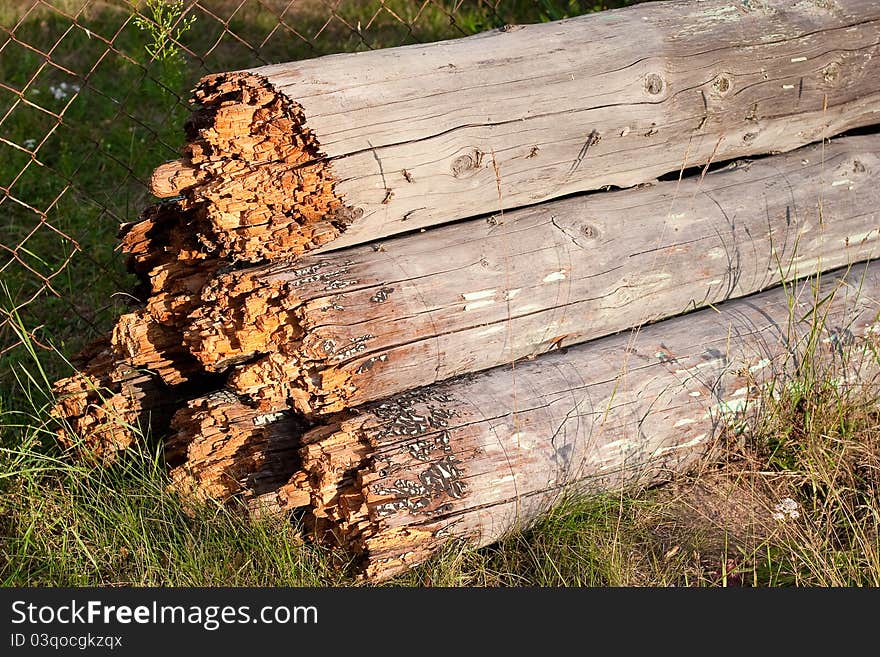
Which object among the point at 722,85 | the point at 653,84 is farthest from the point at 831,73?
the point at 653,84

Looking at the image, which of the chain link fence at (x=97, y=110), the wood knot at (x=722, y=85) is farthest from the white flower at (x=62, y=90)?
the wood knot at (x=722, y=85)

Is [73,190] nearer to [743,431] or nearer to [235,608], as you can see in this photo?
[235,608]

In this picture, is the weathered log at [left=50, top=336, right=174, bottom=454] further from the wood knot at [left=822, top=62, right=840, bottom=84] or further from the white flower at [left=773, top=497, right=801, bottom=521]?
the wood knot at [left=822, top=62, right=840, bottom=84]

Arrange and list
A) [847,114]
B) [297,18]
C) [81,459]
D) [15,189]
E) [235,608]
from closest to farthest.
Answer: [235,608] → [81,459] → [847,114] → [15,189] → [297,18]

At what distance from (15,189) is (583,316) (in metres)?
3.15

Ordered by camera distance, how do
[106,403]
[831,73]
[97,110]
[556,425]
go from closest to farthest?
[556,425] → [106,403] → [831,73] → [97,110]

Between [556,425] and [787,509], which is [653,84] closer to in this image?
[556,425]

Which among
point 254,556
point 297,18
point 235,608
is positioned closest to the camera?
point 235,608

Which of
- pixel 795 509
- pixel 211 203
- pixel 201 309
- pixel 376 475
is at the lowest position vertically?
pixel 795 509

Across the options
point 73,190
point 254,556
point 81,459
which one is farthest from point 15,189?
point 254,556

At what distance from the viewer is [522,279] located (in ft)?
9.05

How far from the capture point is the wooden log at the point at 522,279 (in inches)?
99.3

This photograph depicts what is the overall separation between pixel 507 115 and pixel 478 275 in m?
0.46

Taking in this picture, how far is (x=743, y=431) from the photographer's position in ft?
9.91
